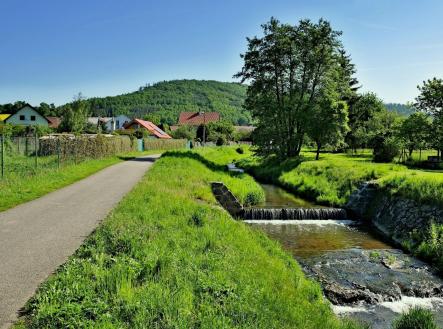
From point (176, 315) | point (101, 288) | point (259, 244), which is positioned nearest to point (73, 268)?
point (101, 288)

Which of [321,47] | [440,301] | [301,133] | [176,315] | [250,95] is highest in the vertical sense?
[321,47]

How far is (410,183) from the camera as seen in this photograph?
20.0 metres

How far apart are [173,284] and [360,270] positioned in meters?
7.80

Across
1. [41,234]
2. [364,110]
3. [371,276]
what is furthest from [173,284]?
[364,110]

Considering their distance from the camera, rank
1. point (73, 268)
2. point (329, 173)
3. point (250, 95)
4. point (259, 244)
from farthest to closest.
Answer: point (250, 95)
point (329, 173)
point (259, 244)
point (73, 268)

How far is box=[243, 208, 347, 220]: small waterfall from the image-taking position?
21.3m

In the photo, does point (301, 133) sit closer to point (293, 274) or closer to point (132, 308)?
point (293, 274)

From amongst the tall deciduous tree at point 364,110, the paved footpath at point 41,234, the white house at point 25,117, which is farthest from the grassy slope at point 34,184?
the white house at point 25,117

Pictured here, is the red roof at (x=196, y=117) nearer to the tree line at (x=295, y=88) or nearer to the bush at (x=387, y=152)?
the tree line at (x=295, y=88)

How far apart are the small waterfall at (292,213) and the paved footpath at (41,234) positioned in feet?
21.5

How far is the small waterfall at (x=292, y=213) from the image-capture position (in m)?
21.3

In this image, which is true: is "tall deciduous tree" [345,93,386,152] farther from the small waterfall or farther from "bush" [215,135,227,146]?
the small waterfall

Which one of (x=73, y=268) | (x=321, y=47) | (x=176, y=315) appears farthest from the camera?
(x=321, y=47)

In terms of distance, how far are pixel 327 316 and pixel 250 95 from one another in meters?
37.2
